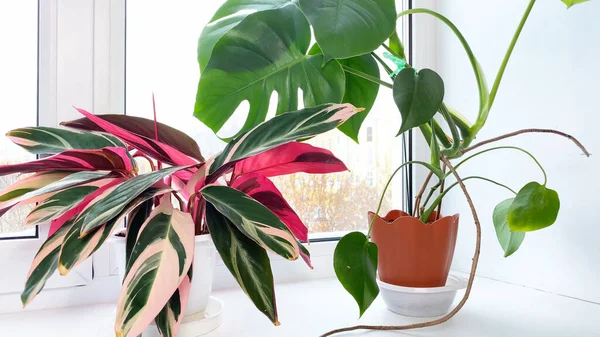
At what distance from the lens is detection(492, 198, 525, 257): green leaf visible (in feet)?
2.47

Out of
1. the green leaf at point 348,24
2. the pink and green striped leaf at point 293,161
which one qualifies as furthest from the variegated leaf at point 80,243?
the green leaf at point 348,24

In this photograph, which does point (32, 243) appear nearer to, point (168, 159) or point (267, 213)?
point (168, 159)

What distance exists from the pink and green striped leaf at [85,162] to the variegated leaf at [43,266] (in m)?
0.10

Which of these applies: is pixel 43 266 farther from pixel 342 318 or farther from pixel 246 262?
pixel 342 318

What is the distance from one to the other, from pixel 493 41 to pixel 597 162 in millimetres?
408

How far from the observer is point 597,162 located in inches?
34.3

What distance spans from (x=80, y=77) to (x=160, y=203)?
20.0 inches

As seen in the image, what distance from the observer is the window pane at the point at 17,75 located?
36.0 inches

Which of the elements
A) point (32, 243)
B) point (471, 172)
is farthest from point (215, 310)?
point (471, 172)

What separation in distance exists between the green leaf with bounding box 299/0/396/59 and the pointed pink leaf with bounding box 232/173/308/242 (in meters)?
0.24

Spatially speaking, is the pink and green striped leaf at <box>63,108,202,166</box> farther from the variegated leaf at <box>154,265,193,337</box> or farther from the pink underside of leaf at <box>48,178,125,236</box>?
the variegated leaf at <box>154,265,193,337</box>

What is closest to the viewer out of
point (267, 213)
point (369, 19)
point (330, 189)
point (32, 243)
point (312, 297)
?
point (267, 213)

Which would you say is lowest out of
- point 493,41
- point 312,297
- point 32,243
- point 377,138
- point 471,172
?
point 312,297

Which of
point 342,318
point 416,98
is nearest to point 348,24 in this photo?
point 416,98
